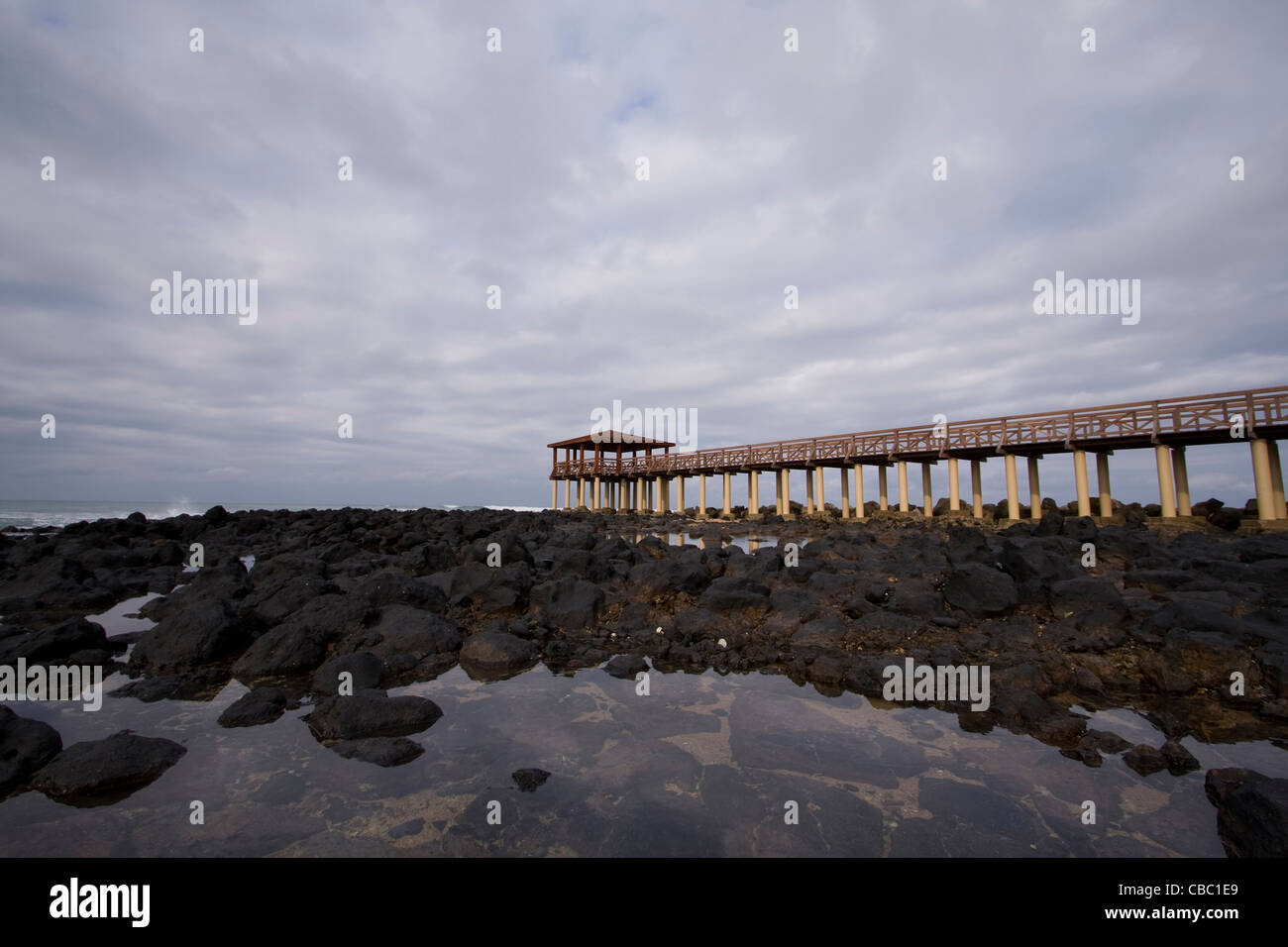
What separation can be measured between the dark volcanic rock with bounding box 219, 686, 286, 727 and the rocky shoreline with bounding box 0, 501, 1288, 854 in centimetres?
2

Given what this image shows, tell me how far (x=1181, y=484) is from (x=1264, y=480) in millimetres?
2868

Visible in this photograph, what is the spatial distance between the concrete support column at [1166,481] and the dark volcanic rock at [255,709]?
94.7 ft

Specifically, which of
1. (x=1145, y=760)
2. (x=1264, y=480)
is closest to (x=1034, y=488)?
(x=1264, y=480)

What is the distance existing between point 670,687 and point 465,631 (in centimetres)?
410

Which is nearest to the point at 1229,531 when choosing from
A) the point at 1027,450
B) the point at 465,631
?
the point at 1027,450

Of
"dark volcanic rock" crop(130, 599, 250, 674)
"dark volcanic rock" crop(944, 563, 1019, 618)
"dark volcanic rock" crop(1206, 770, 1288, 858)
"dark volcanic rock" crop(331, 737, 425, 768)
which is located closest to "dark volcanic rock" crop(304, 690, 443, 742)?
"dark volcanic rock" crop(331, 737, 425, 768)

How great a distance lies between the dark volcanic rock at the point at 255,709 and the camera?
609 centimetres

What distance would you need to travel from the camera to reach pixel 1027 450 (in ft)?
84.6

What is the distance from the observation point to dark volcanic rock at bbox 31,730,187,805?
461 cm

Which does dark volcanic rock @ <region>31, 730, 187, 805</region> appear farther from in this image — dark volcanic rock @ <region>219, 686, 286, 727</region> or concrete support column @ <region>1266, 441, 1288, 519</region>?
concrete support column @ <region>1266, 441, 1288, 519</region>

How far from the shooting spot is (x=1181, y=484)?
22.0 meters
